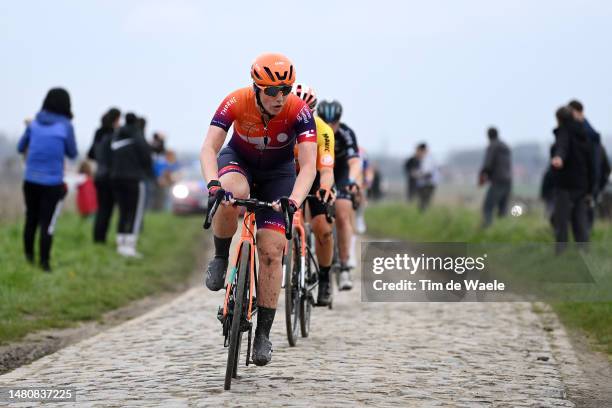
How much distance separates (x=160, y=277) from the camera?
54.3 feet

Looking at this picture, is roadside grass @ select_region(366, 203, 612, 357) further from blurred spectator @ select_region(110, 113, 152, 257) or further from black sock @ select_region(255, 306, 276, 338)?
blurred spectator @ select_region(110, 113, 152, 257)

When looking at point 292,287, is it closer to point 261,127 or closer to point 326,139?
point 326,139

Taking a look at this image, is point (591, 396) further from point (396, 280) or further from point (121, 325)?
point (396, 280)

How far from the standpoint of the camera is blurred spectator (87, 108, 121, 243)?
18.6 metres

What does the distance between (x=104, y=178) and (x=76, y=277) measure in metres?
4.23

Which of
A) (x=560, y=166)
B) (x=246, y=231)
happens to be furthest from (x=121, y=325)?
(x=560, y=166)

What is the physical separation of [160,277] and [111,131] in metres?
3.54

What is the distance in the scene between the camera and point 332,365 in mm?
8625

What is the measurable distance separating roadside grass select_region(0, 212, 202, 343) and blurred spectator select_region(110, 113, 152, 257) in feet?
1.19

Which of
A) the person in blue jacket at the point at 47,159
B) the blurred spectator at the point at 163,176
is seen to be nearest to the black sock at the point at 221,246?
the person in blue jacket at the point at 47,159

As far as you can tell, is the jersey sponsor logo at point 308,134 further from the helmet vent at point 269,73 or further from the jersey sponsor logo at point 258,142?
the helmet vent at point 269,73

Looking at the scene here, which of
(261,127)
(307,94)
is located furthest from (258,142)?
(307,94)

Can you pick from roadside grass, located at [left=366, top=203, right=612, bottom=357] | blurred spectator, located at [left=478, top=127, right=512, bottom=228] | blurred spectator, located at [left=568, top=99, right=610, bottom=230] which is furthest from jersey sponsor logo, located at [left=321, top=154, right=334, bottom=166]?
blurred spectator, located at [left=478, top=127, right=512, bottom=228]

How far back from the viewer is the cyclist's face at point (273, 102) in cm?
795
